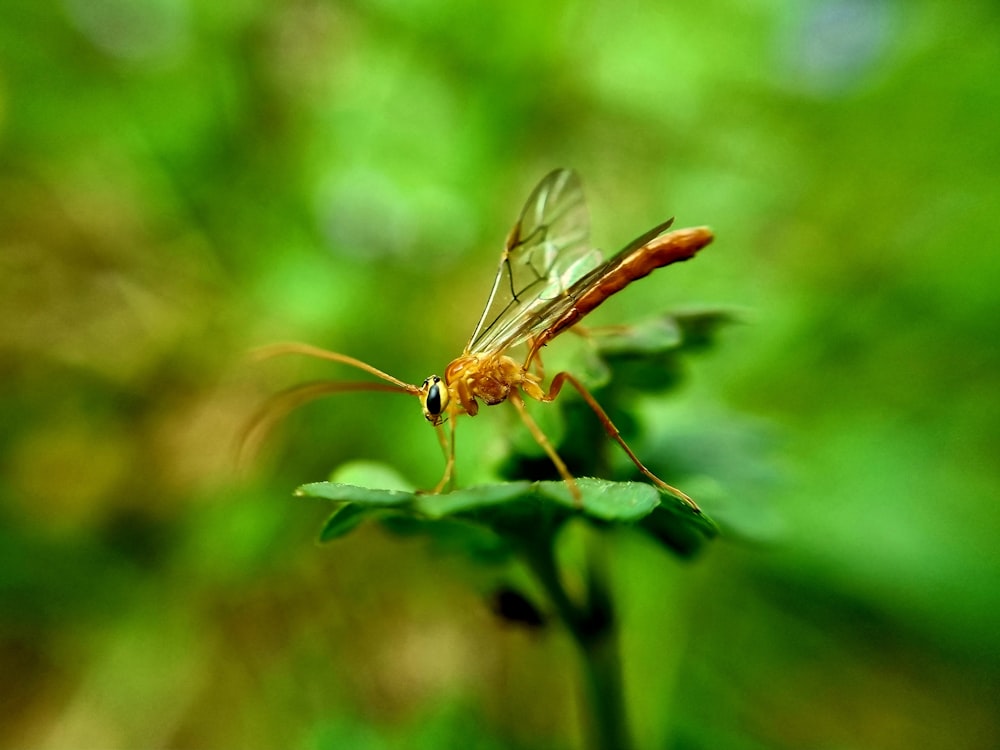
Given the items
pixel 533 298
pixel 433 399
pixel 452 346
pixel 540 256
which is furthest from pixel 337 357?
pixel 452 346

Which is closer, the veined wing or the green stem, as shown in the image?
the green stem

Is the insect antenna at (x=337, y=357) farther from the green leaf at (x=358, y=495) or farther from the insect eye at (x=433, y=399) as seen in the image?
the green leaf at (x=358, y=495)

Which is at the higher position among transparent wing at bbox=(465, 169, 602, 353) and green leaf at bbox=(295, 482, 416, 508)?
transparent wing at bbox=(465, 169, 602, 353)

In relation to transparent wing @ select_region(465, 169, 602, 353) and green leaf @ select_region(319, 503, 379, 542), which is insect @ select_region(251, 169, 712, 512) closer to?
transparent wing @ select_region(465, 169, 602, 353)

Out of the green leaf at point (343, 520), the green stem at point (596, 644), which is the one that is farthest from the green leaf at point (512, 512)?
the green stem at point (596, 644)

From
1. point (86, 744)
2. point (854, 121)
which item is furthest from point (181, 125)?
point (854, 121)

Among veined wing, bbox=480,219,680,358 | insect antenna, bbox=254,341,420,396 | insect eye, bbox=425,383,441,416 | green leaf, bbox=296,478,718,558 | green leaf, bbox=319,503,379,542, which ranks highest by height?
insect antenna, bbox=254,341,420,396

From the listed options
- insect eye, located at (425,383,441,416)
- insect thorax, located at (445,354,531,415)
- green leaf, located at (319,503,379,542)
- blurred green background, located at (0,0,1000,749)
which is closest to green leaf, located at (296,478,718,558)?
green leaf, located at (319,503,379,542)
